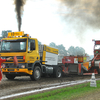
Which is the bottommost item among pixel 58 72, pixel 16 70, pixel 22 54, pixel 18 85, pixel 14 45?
pixel 18 85

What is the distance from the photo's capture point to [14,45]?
40.4 ft

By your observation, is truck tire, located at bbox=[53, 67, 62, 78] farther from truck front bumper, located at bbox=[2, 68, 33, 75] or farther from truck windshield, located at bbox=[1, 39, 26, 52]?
truck windshield, located at bbox=[1, 39, 26, 52]

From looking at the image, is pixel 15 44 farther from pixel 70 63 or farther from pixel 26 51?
pixel 70 63

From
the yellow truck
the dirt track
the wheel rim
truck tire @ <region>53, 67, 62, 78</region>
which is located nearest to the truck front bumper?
the yellow truck

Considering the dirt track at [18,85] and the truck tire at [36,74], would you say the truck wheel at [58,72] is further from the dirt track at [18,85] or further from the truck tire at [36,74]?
the dirt track at [18,85]

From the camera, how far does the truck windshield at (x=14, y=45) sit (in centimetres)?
1211

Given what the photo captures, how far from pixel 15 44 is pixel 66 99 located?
6567 millimetres

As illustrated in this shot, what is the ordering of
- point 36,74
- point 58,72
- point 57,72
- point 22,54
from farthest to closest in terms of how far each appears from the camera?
point 58,72, point 57,72, point 36,74, point 22,54

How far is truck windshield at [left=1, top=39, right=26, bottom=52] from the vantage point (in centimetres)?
1211

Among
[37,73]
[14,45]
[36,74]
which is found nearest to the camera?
[14,45]

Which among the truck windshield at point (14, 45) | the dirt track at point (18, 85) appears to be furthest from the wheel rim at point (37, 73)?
the truck windshield at point (14, 45)

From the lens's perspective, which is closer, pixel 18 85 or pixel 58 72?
pixel 18 85

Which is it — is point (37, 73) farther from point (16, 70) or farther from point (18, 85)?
point (18, 85)

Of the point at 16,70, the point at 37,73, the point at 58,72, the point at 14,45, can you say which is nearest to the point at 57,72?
the point at 58,72
